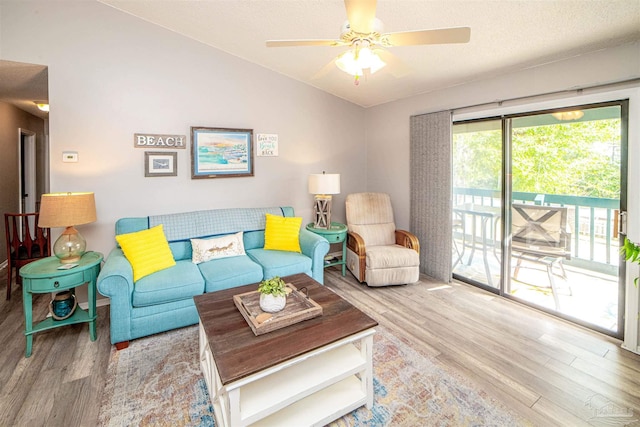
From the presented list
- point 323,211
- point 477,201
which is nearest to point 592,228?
point 477,201

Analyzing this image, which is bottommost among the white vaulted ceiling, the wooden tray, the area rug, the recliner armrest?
the area rug

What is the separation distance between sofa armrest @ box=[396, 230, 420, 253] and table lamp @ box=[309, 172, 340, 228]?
38.7 inches

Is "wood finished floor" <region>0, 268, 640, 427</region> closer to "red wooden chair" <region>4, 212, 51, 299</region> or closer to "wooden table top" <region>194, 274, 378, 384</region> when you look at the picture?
"red wooden chair" <region>4, 212, 51, 299</region>

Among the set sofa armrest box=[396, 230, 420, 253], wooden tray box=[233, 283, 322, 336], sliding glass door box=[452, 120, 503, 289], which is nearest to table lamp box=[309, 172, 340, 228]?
sofa armrest box=[396, 230, 420, 253]

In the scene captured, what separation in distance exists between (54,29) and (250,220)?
2.61m

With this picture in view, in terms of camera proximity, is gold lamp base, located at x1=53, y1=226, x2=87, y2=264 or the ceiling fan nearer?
the ceiling fan

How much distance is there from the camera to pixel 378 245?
161 inches

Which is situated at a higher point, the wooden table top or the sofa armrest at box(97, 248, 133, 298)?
the sofa armrest at box(97, 248, 133, 298)

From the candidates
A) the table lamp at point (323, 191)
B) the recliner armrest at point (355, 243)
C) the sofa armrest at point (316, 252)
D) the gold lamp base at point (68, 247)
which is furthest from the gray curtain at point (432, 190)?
the gold lamp base at point (68, 247)

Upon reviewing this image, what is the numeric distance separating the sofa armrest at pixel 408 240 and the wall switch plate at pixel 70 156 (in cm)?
380

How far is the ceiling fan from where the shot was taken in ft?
4.79

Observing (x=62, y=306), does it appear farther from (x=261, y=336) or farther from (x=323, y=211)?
(x=323, y=211)

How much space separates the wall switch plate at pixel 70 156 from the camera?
116 inches

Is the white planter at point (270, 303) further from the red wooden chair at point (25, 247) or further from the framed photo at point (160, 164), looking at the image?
the red wooden chair at point (25, 247)
